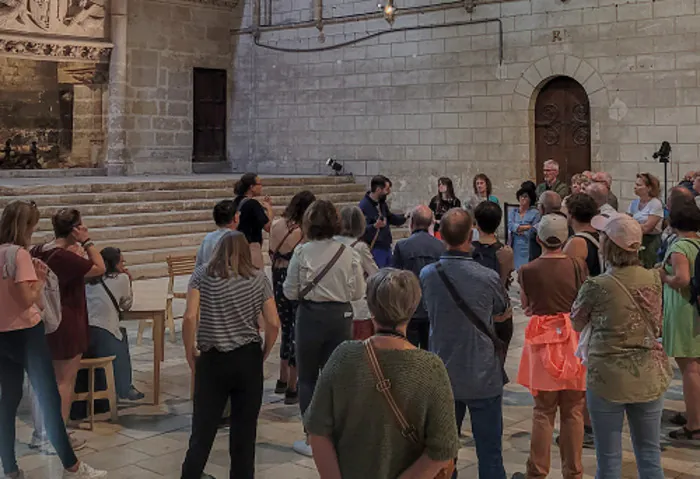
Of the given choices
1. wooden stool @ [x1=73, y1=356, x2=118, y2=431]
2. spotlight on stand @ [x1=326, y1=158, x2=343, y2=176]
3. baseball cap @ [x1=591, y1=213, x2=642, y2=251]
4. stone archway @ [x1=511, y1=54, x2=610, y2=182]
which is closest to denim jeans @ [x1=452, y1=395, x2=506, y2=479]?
baseball cap @ [x1=591, y1=213, x2=642, y2=251]

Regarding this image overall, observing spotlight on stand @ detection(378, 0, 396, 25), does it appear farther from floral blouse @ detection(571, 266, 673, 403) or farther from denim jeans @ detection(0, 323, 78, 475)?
floral blouse @ detection(571, 266, 673, 403)

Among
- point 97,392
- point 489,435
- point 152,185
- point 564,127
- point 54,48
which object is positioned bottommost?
point 97,392

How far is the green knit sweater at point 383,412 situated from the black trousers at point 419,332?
2.42 metres

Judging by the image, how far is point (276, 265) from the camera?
5.46m

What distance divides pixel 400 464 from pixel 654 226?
4.96 m

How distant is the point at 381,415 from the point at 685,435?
2991 mm

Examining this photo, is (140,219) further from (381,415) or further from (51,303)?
(381,415)

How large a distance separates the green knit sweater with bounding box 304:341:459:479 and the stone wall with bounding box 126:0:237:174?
13.2 m

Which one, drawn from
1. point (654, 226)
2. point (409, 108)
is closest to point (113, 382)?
point (654, 226)

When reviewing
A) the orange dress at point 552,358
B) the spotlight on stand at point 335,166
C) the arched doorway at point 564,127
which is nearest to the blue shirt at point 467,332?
the orange dress at point 552,358

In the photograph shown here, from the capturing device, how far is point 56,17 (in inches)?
555

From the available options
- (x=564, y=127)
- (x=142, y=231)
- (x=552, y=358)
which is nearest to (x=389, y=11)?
(x=564, y=127)

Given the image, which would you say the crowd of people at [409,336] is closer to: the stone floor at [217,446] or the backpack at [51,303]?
the backpack at [51,303]

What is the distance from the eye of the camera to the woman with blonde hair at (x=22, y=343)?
385 centimetres
